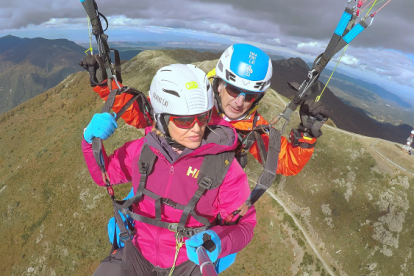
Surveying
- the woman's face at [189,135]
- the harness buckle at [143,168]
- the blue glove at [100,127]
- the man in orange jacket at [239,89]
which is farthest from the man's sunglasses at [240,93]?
the blue glove at [100,127]

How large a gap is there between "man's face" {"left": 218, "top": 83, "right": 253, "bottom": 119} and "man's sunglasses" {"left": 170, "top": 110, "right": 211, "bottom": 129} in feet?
13.6

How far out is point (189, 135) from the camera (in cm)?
513

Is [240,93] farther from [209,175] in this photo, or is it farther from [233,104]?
[209,175]

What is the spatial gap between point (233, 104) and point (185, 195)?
5.19 metres

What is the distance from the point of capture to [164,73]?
5.28 metres

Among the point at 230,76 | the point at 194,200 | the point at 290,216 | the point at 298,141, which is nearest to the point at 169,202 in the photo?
the point at 194,200

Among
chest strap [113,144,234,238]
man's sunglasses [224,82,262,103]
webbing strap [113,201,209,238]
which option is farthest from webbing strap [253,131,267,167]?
man's sunglasses [224,82,262,103]

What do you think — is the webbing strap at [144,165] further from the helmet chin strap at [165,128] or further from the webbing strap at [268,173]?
the webbing strap at [268,173]

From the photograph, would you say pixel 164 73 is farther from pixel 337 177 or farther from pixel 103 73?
pixel 337 177

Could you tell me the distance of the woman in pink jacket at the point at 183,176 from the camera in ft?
16.4

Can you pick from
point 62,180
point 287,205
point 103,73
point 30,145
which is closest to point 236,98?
point 103,73

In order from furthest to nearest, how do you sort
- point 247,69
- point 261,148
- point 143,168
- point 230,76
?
point 230,76, point 247,69, point 261,148, point 143,168

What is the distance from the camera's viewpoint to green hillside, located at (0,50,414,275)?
104 ft

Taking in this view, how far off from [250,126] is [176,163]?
528 cm
